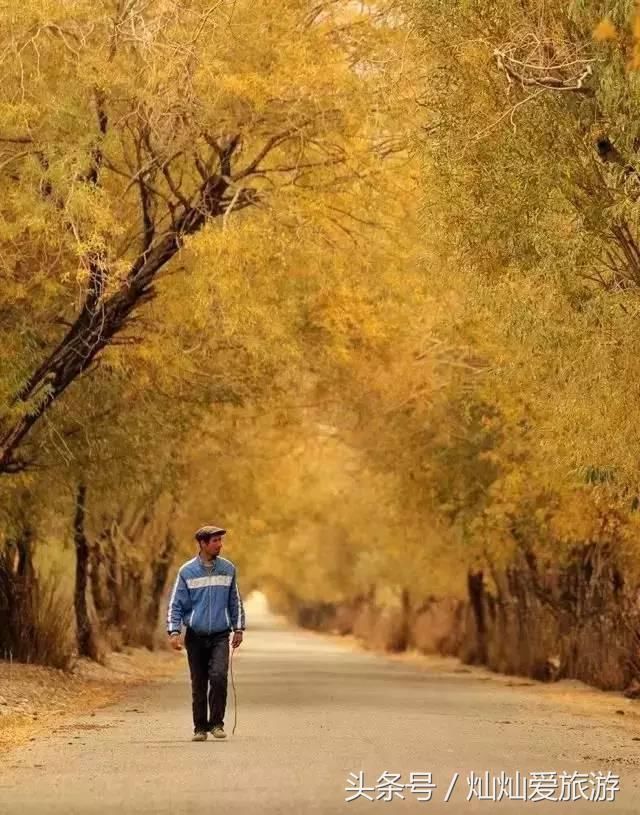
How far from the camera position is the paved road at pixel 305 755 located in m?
10.5

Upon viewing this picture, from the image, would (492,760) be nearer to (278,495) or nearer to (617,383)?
(617,383)

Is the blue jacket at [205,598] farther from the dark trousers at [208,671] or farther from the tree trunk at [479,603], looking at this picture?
the tree trunk at [479,603]

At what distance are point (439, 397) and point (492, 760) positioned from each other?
1793 centimetres

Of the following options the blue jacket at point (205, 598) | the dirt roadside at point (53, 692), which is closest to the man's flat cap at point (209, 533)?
the blue jacket at point (205, 598)

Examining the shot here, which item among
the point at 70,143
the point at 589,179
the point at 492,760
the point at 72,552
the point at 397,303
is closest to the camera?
the point at 492,760

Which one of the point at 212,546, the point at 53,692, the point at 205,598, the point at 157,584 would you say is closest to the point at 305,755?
the point at 205,598

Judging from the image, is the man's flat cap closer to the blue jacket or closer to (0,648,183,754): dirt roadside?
the blue jacket

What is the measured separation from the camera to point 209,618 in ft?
49.8

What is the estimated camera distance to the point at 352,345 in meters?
25.3

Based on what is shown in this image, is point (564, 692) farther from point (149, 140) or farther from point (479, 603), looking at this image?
point (149, 140)

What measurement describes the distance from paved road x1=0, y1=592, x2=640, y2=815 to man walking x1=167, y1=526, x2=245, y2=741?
42 cm

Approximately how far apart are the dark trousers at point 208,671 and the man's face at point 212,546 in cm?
70

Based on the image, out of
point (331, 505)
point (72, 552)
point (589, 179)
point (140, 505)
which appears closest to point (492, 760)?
point (589, 179)

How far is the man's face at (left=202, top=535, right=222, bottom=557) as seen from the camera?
15008 millimetres
